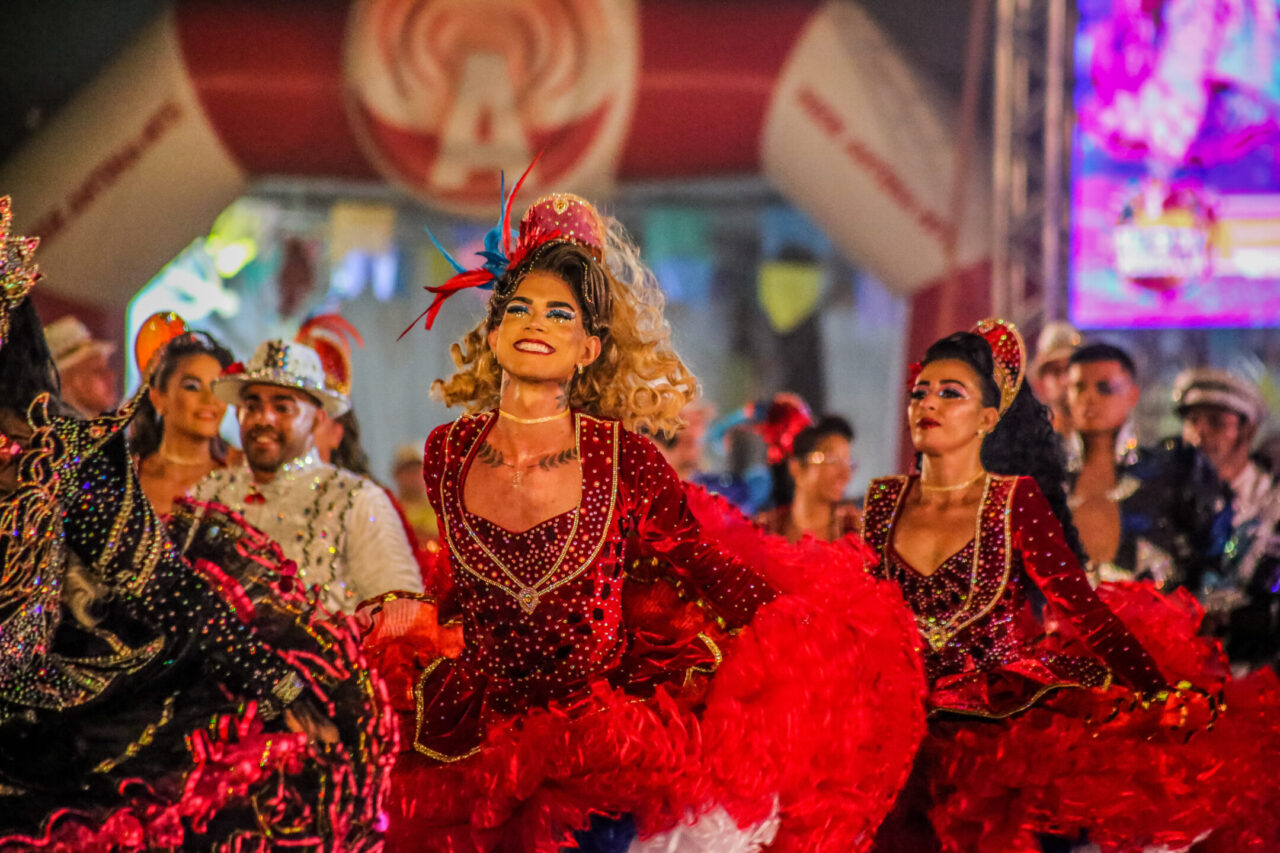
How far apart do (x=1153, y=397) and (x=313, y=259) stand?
6.31 meters

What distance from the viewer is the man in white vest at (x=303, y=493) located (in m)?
4.67

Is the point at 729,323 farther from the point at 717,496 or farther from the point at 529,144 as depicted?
the point at 717,496

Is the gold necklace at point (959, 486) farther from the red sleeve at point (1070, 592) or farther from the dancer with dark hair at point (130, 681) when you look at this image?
the dancer with dark hair at point (130, 681)

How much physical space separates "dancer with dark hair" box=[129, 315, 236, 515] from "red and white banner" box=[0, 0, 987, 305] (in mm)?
5386

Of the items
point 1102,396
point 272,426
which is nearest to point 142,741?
point 272,426

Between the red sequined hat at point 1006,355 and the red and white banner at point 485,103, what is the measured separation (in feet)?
21.3

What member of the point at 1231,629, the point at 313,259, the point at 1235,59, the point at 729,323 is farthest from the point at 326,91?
the point at 1231,629

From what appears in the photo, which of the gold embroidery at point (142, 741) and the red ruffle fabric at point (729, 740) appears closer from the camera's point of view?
the gold embroidery at point (142, 741)

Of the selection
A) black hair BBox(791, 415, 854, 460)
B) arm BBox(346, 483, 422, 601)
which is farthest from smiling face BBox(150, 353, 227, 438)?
black hair BBox(791, 415, 854, 460)

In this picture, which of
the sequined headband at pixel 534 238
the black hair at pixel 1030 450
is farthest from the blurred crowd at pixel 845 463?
the sequined headband at pixel 534 238

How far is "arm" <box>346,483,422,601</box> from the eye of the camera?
4629 millimetres

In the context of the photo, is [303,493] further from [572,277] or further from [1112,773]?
[1112,773]

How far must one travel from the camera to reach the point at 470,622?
324 centimetres

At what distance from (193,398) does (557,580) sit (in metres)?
2.70
